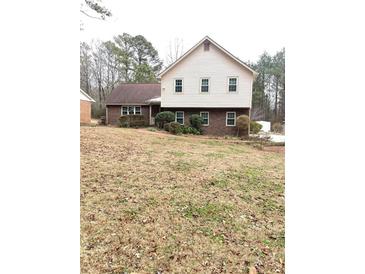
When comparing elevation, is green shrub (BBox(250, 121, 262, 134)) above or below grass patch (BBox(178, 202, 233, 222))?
above

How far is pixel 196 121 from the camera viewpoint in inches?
69.3

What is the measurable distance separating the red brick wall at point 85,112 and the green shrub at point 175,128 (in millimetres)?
587

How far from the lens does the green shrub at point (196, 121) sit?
173 cm

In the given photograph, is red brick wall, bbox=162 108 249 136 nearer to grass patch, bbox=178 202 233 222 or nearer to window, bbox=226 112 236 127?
window, bbox=226 112 236 127

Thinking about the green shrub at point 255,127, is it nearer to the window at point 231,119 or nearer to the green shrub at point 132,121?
the window at point 231,119

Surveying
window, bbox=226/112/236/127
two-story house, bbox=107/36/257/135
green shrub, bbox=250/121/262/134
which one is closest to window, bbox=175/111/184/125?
two-story house, bbox=107/36/257/135

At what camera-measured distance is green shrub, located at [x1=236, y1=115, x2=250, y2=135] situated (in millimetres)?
1449

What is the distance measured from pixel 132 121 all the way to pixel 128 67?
434mm

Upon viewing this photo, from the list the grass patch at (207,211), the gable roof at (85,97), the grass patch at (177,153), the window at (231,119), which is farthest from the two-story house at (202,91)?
the grass patch at (207,211)

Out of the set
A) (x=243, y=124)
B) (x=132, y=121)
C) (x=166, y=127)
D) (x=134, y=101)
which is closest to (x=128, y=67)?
(x=134, y=101)

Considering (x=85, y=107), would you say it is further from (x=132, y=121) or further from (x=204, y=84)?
(x=204, y=84)

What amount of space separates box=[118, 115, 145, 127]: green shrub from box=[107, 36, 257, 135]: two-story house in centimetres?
4

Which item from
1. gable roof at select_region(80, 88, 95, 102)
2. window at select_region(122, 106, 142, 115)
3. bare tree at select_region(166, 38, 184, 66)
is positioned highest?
Result: bare tree at select_region(166, 38, 184, 66)
